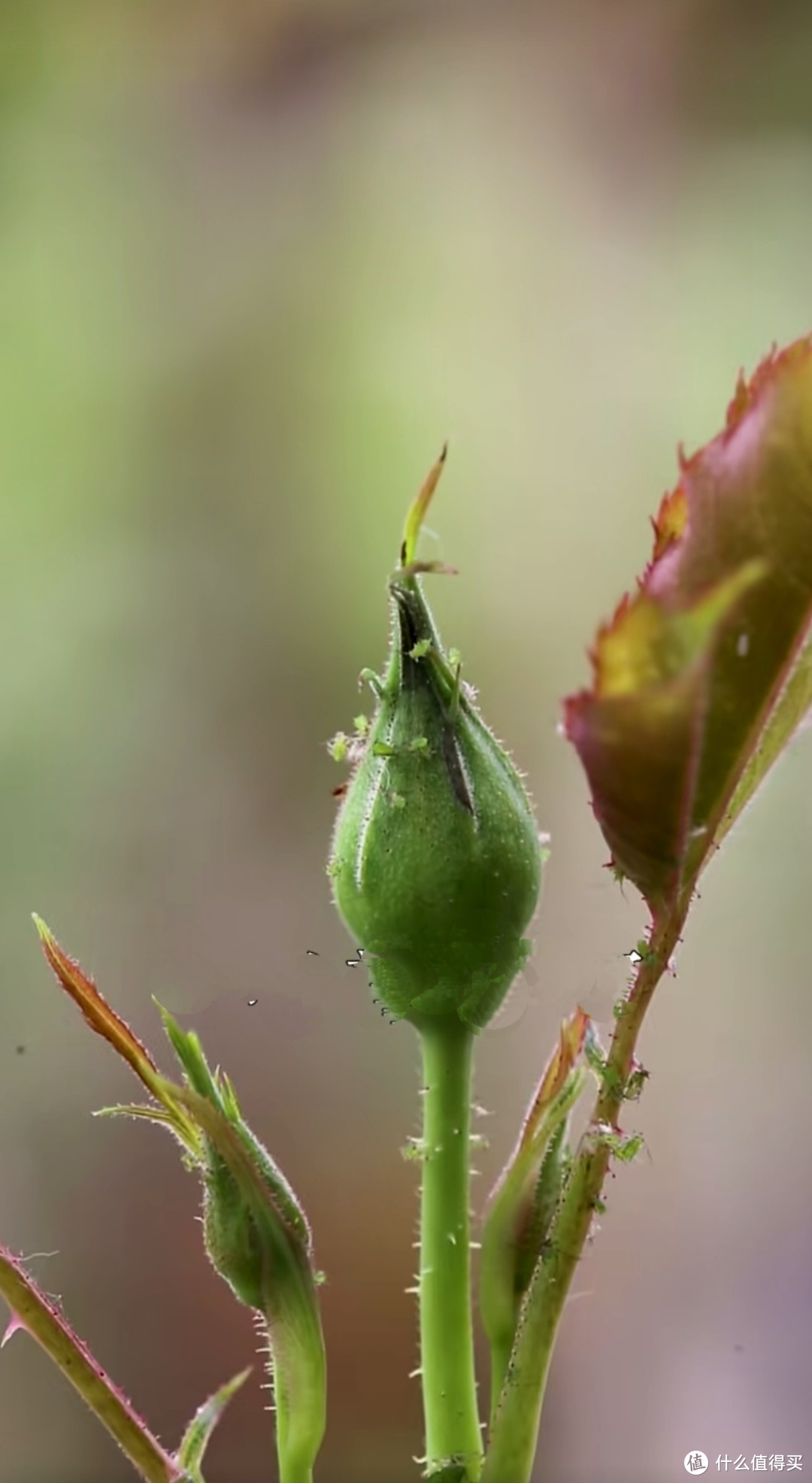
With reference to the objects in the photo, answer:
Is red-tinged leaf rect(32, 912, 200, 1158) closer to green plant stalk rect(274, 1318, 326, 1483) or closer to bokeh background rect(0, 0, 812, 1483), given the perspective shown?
green plant stalk rect(274, 1318, 326, 1483)

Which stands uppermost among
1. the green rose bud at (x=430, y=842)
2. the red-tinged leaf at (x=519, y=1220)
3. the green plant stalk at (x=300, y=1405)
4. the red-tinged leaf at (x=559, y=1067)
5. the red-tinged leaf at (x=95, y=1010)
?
the green rose bud at (x=430, y=842)

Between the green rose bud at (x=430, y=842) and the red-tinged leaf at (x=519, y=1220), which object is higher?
the green rose bud at (x=430, y=842)

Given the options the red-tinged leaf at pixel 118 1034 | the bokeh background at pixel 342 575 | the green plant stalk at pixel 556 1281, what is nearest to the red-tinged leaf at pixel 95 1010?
the red-tinged leaf at pixel 118 1034

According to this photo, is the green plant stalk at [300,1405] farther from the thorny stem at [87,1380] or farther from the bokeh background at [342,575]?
the bokeh background at [342,575]

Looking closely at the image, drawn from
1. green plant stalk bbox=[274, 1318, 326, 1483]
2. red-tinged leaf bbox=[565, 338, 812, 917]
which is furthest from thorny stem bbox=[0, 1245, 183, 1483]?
red-tinged leaf bbox=[565, 338, 812, 917]

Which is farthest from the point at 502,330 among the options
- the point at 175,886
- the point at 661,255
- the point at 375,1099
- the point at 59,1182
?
the point at 59,1182

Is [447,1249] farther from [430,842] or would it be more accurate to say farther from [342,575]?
[342,575]

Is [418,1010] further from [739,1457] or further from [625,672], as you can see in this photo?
[739,1457]
